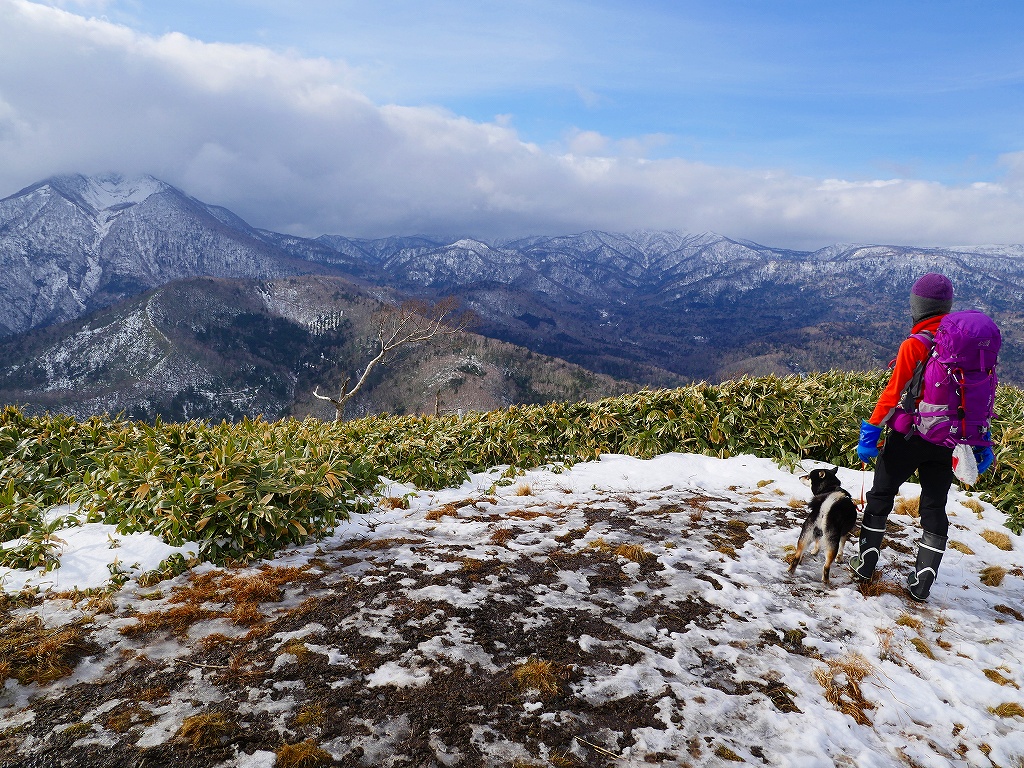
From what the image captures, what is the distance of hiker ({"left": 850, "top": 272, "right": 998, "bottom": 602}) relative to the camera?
179 inches

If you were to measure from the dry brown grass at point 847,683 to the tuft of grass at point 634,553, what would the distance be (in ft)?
6.49

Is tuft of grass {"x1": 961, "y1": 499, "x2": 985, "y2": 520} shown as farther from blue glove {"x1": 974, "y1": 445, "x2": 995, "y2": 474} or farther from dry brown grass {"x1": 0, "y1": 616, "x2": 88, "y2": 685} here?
dry brown grass {"x1": 0, "y1": 616, "x2": 88, "y2": 685}

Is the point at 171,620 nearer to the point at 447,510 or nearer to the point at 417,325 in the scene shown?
the point at 447,510

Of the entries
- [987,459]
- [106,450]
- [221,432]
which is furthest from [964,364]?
[106,450]

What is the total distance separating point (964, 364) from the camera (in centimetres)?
434

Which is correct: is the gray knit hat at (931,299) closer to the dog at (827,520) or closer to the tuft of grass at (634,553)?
the dog at (827,520)

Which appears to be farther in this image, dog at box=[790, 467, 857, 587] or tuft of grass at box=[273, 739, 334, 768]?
dog at box=[790, 467, 857, 587]

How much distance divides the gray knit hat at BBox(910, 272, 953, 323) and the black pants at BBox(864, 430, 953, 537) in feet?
3.78

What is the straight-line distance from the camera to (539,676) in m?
3.51

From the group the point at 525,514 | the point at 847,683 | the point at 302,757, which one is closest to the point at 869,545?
the point at 847,683

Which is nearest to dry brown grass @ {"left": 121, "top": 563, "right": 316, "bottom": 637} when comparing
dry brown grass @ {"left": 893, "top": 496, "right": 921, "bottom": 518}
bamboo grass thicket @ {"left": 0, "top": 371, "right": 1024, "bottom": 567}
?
bamboo grass thicket @ {"left": 0, "top": 371, "right": 1024, "bottom": 567}

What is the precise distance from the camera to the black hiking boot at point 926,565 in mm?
4727

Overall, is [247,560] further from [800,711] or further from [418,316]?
[418,316]

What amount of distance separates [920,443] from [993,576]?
2.11 m
